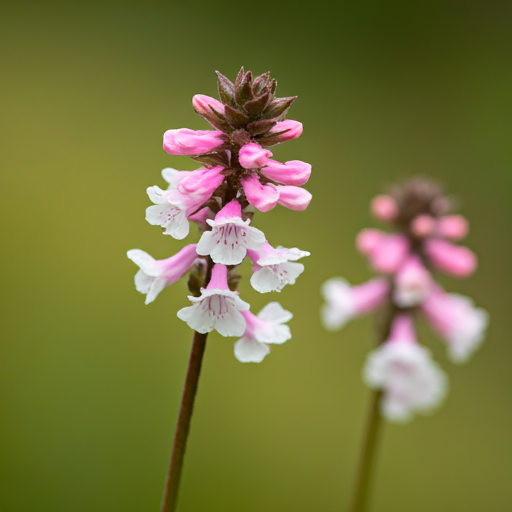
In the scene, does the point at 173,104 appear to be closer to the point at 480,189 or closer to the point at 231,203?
the point at 480,189

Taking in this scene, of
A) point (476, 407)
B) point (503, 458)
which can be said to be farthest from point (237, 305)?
point (476, 407)

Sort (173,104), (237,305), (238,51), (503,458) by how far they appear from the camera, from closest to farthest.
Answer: (237,305)
(503,458)
(173,104)
(238,51)

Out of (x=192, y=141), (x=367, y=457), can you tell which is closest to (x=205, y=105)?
(x=192, y=141)

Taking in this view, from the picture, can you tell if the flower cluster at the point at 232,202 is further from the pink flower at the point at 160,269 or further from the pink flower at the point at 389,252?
the pink flower at the point at 389,252

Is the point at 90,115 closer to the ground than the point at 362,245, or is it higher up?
higher up

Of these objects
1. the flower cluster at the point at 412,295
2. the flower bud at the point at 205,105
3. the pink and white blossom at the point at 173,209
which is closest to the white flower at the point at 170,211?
the pink and white blossom at the point at 173,209

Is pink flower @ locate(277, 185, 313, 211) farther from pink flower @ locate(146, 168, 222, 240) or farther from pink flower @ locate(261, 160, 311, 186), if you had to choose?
pink flower @ locate(146, 168, 222, 240)
